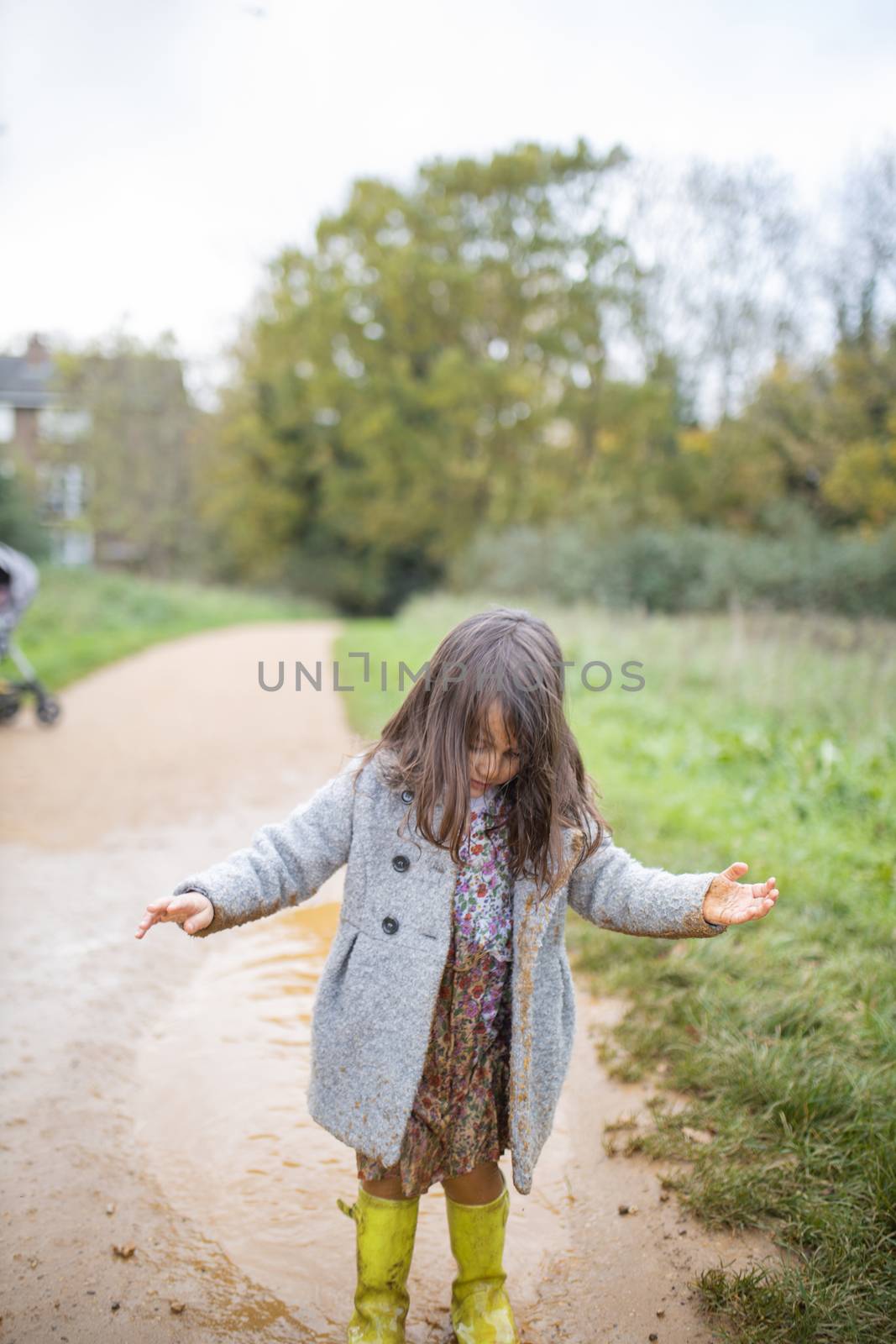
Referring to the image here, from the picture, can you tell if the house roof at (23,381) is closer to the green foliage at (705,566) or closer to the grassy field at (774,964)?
the green foliage at (705,566)

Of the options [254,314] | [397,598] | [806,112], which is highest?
[254,314]

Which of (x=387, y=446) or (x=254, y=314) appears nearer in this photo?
(x=387, y=446)

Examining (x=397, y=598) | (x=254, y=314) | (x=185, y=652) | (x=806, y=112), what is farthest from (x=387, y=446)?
(x=806, y=112)

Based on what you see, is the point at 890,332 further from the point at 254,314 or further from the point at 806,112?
the point at 254,314

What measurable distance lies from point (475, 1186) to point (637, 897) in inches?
28.1

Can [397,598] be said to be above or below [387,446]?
below

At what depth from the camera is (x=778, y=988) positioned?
3.36m

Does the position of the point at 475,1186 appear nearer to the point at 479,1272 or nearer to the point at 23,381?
the point at 479,1272

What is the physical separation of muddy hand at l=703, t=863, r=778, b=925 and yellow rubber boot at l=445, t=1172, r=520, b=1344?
805 mm

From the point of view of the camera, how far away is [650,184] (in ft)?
63.9

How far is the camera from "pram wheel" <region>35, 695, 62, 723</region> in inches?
309

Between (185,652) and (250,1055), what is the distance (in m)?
11.2

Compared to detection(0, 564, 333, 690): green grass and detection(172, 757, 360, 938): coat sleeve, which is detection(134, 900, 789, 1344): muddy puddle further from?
detection(0, 564, 333, 690): green grass

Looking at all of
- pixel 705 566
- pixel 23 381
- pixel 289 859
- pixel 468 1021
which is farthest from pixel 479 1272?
pixel 23 381
